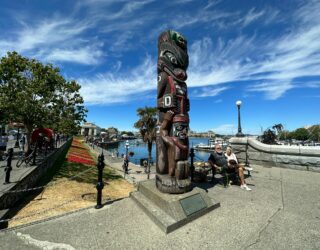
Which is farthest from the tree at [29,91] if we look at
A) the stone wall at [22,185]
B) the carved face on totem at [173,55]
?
the carved face on totem at [173,55]

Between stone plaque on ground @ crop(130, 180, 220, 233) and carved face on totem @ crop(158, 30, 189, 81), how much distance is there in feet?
9.93

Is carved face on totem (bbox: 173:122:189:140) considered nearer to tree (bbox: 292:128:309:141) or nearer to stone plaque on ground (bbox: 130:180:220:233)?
stone plaque on ground (bbox: 130:180:220:233)

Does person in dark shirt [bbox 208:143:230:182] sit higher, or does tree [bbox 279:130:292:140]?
tree [bbox 279:130:292:140]

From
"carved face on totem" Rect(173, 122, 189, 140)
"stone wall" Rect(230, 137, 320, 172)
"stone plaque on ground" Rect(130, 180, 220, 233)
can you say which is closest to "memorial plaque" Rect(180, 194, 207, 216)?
"stone plaque on ground" Rect(130, 180, 220, 233)

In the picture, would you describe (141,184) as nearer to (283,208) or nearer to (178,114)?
(178,114)

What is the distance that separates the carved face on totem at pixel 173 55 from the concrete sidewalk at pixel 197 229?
11.9ft

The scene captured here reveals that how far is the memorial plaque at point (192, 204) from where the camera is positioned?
4238 mm

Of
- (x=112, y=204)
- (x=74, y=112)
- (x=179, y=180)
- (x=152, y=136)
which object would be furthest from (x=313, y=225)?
(x=152, y=136)

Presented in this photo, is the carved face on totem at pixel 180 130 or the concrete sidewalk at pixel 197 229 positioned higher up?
the carved face on totem at pixel 180 130

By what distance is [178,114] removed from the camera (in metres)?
5.08

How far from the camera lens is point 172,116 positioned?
16.6ft

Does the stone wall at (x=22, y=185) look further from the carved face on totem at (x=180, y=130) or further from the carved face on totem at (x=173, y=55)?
the carved face on totem at (x=173, y=55)

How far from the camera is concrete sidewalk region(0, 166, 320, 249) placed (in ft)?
11.0

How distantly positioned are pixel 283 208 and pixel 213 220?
1.94 m
